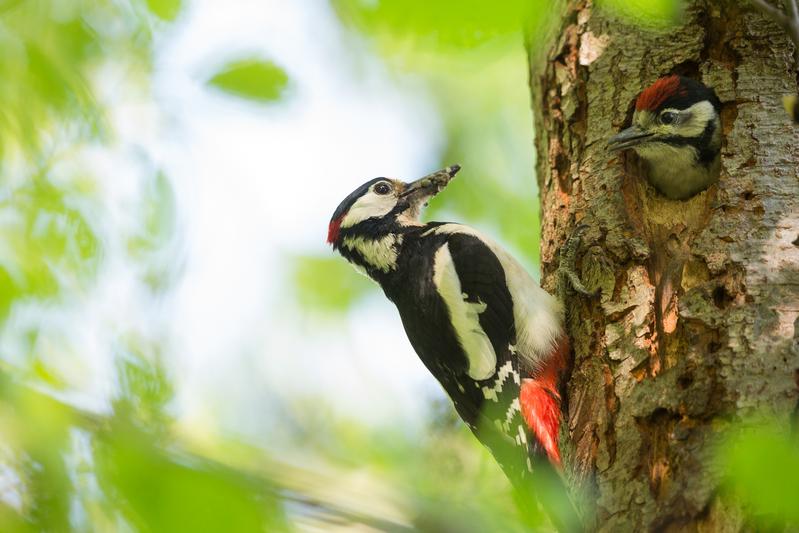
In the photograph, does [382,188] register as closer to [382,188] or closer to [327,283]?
[382,188]

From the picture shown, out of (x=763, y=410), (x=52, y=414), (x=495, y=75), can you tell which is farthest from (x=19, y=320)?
(x=495, y=75)

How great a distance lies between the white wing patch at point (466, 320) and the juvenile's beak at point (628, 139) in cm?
81

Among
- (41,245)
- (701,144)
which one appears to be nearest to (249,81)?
(41,245)

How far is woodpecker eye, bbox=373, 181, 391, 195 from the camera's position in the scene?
4309 millimetres

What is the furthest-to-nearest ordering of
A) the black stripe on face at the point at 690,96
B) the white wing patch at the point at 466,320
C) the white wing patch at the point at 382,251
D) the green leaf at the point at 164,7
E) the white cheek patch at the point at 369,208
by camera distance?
the white cheek patch at the point at 369,208 → the white wing patch at the point at 382,251 → the white wing patch at the point at 466,320 → the black stripe on face at the point at 690,96 → the green leaf at the point at 164,7

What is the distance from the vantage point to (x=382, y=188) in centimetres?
432

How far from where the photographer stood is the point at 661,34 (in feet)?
10.9

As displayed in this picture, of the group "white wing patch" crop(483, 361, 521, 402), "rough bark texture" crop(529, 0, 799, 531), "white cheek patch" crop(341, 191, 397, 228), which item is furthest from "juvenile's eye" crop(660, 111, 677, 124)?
"white cheek patch" crop(341, 191, 397, 228)

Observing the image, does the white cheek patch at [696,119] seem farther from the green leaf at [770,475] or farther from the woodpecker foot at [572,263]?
the green leaf at [770,475]

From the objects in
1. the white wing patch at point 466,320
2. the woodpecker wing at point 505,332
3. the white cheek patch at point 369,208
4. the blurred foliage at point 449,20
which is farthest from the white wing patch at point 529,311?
the blurred foliage at point 449,20

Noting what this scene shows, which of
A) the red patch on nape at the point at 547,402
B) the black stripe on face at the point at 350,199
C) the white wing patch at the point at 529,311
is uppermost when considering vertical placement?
the black stripe on face at the point at 350,199

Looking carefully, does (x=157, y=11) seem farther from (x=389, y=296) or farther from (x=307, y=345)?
(x=307, y=345)

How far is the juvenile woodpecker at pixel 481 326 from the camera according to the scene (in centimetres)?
332

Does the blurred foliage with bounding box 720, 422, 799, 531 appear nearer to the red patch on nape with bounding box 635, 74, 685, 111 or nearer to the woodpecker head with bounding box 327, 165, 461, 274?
the red patch on nape with bounding box 635, 74, 685, 111
